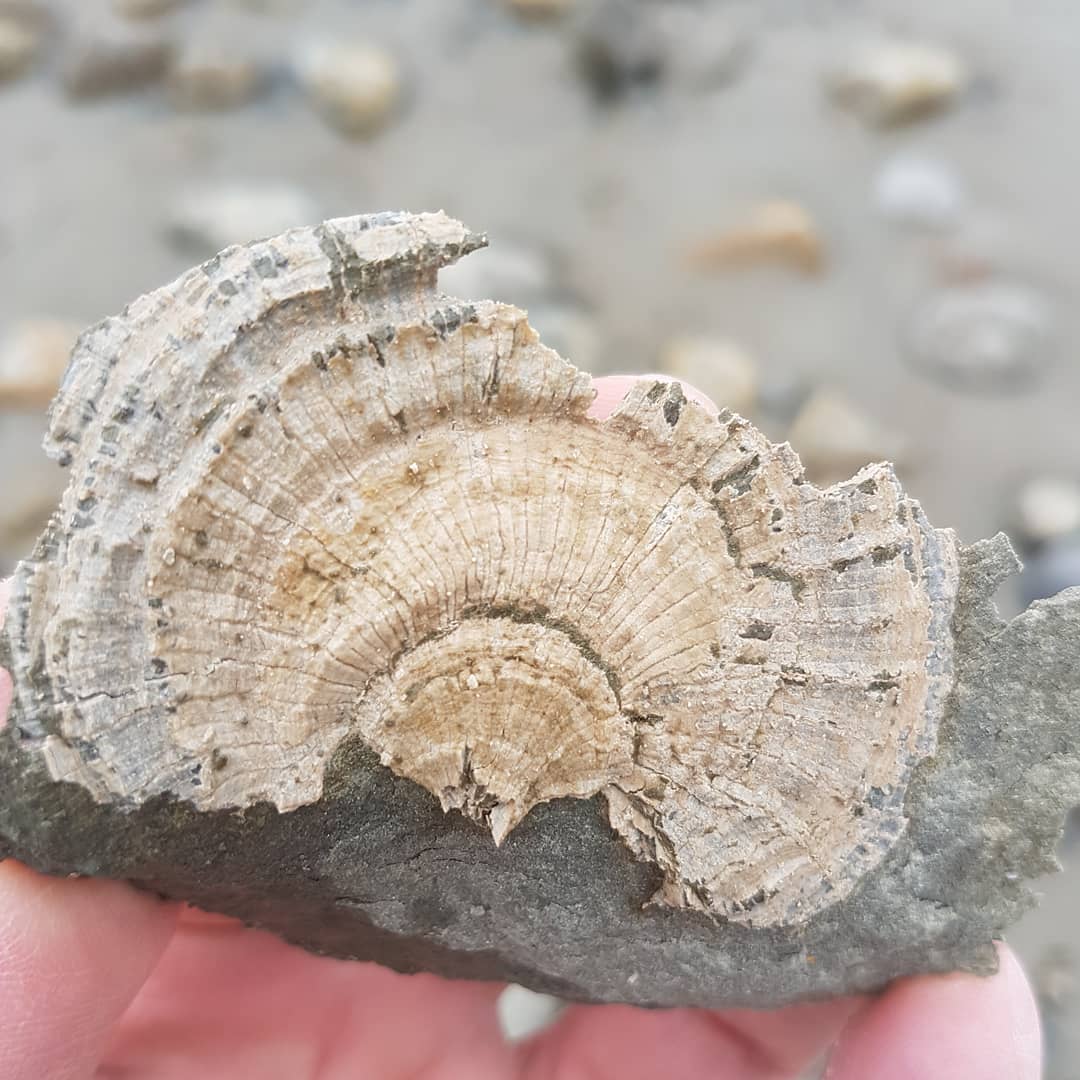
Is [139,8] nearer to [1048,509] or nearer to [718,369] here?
[718,369]

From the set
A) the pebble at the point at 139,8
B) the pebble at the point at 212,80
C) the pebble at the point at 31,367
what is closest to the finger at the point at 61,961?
the pebble at the point at 31,367

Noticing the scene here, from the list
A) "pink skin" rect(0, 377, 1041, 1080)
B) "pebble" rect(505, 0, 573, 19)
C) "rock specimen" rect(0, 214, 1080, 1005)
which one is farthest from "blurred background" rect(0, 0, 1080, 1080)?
"rock specimen" rect(0, 214, 1080, 1005)

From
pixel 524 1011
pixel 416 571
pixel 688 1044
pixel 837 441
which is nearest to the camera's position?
pixel 416 571

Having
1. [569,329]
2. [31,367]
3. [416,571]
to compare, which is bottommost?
[416,571]

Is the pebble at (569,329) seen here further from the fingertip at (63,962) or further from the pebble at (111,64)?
the fingertip at (63,962)

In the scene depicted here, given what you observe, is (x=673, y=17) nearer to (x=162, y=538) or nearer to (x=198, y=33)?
(x=198, y=33)

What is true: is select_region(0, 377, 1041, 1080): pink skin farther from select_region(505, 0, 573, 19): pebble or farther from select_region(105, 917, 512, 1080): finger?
select_region(505, 0, 573, 19): pebble

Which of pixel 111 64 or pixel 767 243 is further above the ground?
pixel 767 243

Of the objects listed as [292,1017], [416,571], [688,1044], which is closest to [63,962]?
[292,1017]
